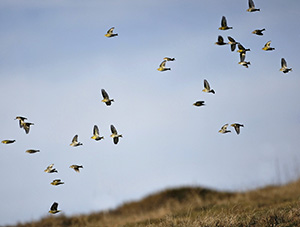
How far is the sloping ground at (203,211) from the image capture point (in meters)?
10.4

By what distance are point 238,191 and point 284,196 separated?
150 inches

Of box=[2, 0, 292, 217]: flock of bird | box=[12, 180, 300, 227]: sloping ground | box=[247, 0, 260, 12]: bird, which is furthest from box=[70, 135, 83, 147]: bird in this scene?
box=[247, 0, 260, 12]: bird

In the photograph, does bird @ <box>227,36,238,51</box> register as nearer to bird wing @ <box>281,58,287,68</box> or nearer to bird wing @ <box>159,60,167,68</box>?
bird wing @ <box>281,58,287,68</box>

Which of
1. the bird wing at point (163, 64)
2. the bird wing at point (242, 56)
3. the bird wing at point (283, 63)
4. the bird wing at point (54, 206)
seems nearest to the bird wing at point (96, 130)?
the bird wing at point (54, 206)

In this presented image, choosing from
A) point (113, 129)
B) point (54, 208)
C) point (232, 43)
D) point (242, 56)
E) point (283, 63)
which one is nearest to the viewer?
point (54, 208)

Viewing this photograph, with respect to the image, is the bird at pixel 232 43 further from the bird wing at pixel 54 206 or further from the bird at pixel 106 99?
the bird wing at pixel 54 206

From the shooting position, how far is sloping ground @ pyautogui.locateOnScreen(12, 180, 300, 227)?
1045cm

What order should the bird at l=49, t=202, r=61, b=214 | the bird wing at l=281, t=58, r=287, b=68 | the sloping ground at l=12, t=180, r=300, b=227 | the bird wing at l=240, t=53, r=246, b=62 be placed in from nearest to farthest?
the sloping ground at l=12, t=180, r=300, b=227 < the bird at l=49, t=202, r=61, b=214 < the bird wing at l=240, t=53, r=246, b=62 < the bird wing at l=281, t=58, r=287, b=68

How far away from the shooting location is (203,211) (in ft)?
39.2

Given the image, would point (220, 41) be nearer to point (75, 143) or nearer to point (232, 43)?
point (232, 43)

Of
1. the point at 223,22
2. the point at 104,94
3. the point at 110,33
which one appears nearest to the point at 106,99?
the point at 104,94

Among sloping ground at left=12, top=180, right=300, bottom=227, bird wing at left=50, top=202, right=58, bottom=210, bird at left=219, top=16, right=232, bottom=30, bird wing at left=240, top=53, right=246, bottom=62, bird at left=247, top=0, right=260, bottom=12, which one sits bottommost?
sloping ground at left=12, top=180, right=300, bottom=227

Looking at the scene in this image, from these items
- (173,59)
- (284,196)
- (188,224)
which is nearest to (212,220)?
(188,224)

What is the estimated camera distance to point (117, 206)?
23.8 meters
